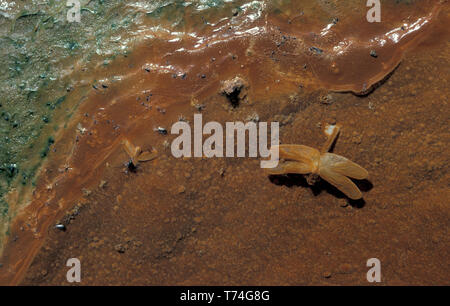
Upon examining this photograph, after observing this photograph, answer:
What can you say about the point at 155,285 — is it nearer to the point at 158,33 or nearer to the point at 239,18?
the point at 158,33

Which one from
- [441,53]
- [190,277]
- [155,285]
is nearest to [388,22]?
[441,53]

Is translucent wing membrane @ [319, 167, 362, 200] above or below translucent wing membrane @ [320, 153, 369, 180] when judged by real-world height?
below
